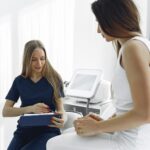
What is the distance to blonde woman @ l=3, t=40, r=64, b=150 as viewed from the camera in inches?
70.0

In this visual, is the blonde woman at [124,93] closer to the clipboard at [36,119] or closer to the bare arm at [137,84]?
the bare arm at [137,84]

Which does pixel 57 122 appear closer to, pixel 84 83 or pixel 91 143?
pixel 91 143

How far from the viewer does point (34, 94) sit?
72.9 inches

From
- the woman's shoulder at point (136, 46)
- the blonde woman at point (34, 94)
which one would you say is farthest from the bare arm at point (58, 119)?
the woman's shoulder at point (136, 46)

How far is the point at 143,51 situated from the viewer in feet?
3.03

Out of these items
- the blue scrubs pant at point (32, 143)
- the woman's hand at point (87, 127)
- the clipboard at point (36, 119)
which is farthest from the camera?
the blue scrubs pant at point (32, 143)

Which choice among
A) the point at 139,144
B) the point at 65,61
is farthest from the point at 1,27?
the point at 139,144

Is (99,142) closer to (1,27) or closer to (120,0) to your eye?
(120,0)

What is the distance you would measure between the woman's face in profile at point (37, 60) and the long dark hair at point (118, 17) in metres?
0.93

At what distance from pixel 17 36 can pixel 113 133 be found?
171cm

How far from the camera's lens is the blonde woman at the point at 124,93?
2.98ft

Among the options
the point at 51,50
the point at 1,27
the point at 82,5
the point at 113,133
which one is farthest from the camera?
the point at 82,5

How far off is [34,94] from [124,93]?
0.96 m

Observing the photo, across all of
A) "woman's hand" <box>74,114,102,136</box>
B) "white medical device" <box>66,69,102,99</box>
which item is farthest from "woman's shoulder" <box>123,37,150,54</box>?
"white medical device" <box>66,69,102,99</box>
